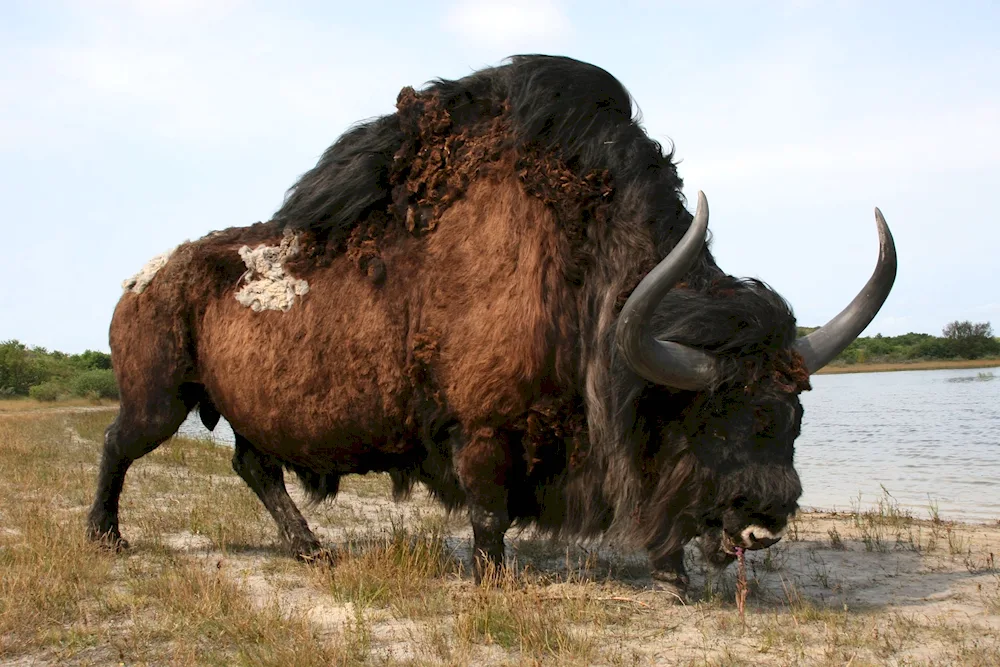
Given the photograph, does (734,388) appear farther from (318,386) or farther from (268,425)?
(268,425)

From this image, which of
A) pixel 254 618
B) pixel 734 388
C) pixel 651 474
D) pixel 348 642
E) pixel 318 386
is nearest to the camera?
pixel 348 642

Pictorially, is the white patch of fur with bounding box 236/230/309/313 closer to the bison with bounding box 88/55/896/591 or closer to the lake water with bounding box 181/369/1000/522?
the bison with bounding box 88/55/896/591

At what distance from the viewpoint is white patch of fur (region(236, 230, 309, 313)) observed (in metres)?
5.35

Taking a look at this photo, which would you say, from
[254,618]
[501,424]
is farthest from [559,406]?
[254,618]

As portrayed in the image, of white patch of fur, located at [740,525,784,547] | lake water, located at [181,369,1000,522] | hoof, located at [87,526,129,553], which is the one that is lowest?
lake water, located at [181,369,1000,522]

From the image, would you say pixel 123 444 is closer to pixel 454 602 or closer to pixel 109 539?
pixel 109 539

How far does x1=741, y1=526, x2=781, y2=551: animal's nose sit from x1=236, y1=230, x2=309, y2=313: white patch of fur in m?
2.94

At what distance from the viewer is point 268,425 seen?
17.7 feet

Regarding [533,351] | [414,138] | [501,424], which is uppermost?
[414,138]

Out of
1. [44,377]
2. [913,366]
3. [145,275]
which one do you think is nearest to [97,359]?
[44,377]

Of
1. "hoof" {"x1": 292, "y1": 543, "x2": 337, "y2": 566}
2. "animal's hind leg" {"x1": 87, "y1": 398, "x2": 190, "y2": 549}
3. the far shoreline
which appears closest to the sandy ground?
"hoof" {"x1": 292, "y1": 543, "x2": 337, "y2": 566}

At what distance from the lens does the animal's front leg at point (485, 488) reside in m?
4.61

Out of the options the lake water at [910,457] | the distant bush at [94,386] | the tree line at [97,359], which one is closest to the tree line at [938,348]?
the tree line at [97,359]

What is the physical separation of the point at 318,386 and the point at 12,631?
6.61ft
